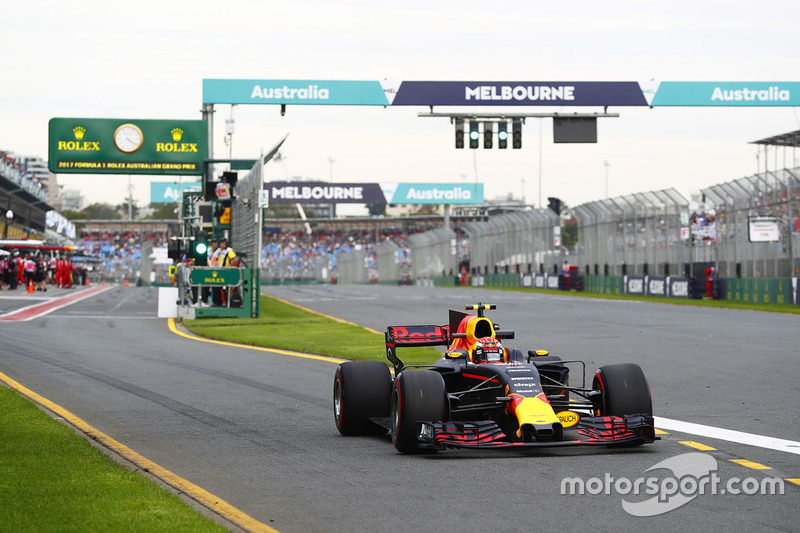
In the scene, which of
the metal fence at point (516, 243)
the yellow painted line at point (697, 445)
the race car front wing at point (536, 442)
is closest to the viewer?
the race car front wing at point (536, 442)

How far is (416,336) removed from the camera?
996 centimetres

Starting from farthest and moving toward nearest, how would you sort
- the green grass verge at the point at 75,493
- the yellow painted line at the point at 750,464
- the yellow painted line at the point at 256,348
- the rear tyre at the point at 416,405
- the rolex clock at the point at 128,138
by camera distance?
the rolex clock at the point at 128,138 → the yellow painted line at the point at 256,348 → the rear tyre at the point at 416,405 → the yellow painted line at the point at 750,464 → the green grass verge at the point at 75,493

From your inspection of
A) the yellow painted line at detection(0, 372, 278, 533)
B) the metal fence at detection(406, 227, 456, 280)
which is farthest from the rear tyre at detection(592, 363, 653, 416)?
the metal fence at detection(406, 227, 456, 280)

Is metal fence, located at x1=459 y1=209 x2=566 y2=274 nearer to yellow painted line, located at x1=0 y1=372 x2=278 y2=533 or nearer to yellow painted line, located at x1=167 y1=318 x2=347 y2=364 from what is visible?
yellow painted line, located at x1=167 y1=318 x2=347 y2=364

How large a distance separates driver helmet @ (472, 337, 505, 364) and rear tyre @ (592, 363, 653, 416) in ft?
2.71

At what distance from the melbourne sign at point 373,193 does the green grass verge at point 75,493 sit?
76.8 meters

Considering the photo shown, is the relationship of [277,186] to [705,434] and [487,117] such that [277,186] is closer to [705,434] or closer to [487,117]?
[487,117]

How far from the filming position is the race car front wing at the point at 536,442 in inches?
Answer: 302

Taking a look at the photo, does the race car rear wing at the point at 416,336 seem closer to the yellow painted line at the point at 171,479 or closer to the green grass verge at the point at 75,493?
the yellow painted line at the point at 171,479

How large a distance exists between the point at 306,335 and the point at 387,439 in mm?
12337

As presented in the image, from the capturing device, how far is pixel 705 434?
8.80 meters

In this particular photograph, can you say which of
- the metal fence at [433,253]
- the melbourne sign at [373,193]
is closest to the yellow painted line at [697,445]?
the metal fence at [433,253]

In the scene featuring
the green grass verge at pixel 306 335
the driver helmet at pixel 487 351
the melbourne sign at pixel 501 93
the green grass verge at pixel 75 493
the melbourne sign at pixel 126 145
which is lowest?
the green grass verge at pixel 75 493

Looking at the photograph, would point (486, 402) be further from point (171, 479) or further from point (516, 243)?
point (516, 243)
